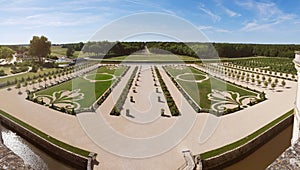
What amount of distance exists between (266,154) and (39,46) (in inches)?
1246

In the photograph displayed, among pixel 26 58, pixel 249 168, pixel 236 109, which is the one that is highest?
pixel 26 58

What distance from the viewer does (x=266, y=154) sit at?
8344mm

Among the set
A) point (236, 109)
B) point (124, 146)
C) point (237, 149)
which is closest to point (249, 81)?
point (236, 109)

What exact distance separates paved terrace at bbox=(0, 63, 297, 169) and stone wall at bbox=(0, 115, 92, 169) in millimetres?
507

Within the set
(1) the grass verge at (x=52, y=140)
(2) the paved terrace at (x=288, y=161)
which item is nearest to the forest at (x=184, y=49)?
(1) the grass verge at (x=52, y=140)

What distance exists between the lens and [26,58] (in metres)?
35.4

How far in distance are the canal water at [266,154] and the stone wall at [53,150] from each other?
4546 mm

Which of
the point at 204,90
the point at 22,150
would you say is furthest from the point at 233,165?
the point at 204,90

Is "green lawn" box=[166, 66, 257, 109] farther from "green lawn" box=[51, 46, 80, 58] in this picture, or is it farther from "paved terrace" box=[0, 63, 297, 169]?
"green lawn" box=[51, 46, 80, 58]

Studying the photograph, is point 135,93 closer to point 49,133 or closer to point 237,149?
point 49,133

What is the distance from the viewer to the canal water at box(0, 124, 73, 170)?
7573mm

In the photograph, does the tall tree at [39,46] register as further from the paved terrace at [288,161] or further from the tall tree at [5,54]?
the paved terrace at [288,161]

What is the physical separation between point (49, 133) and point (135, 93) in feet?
24.0

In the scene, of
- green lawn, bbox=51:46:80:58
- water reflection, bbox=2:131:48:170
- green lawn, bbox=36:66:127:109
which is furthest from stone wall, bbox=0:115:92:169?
green lawn, bbox=51:46:80:58
